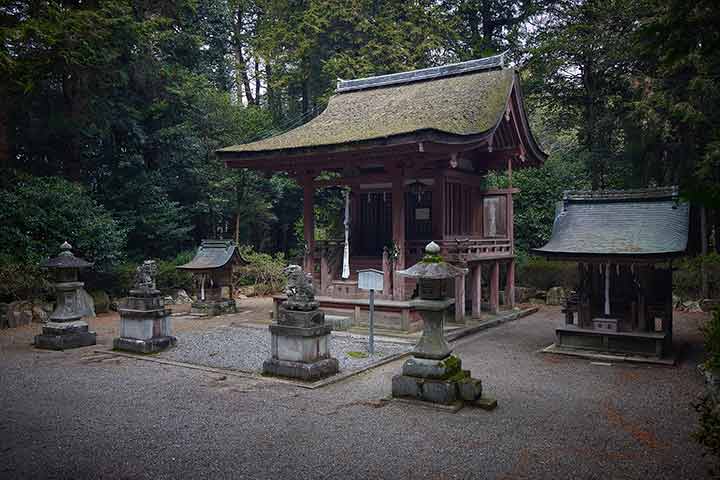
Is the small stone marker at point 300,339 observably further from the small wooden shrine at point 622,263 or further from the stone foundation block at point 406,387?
the small wooden shrine at point 622,263

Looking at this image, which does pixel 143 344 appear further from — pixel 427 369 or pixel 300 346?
pixel 427 369

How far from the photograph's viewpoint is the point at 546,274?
1900 cm

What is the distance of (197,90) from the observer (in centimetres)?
2133

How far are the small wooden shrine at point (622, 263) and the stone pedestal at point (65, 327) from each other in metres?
9.71

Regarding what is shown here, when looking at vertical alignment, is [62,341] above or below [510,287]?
below

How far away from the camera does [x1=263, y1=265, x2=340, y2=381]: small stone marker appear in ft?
26.5

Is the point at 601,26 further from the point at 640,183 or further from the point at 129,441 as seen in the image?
the point at 129,441

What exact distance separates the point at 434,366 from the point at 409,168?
6.78 metres

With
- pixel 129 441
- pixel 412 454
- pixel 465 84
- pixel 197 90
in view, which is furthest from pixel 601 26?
pixel 129 441

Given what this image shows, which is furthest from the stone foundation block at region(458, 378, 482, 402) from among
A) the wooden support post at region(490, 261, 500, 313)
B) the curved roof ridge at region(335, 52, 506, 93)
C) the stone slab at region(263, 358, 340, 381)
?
the curved roof ridge at region(335, 52, 506, 93)

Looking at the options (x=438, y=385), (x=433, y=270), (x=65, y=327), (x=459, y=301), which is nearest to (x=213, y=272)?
(x=65, y=327)

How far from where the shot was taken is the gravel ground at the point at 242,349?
932cm

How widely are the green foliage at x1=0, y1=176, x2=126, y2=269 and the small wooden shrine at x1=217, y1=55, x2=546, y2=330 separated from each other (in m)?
5.24

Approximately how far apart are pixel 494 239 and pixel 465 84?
4.67 meters
